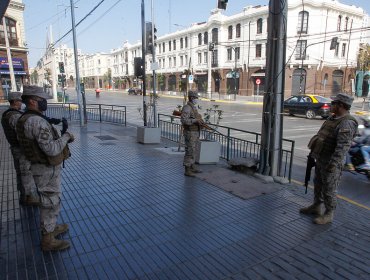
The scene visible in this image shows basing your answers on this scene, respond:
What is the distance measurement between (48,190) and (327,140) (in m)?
3.76

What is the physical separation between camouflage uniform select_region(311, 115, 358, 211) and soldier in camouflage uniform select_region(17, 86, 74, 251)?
3.47 m

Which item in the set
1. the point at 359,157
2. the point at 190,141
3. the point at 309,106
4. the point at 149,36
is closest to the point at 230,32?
the point at 309,106

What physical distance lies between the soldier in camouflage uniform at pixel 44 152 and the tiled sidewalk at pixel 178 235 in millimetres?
335

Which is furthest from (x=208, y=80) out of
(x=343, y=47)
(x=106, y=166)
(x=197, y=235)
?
(x=197, y=235)

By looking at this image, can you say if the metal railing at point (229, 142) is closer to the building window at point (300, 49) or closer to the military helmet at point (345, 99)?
the military helmet at point (345, 99)

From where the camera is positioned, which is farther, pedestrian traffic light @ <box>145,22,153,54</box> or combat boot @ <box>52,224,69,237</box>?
pedestrian traffic light @ <box>145,22,153,54</box>

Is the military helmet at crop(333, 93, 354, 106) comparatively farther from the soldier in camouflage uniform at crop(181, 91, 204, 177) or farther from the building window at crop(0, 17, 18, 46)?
the building window at crop(0, 17, 18, 46)

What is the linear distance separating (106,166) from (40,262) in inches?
159

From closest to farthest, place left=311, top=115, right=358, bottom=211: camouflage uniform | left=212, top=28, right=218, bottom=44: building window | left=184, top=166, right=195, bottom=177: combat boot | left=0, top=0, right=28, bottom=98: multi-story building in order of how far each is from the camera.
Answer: left=311, top=115, right=358, bottom=211: camouflage uniform < left=184, top=166, right=195, bottom=177: combat boot < left=0, top=0, right=28, bottom=98: multi-story building < left=212, top=28, right=218, bottom=44: building window

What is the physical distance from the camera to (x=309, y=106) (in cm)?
1891

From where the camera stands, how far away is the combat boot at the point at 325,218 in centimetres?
425

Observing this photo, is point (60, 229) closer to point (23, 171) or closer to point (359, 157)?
point (23, 171)

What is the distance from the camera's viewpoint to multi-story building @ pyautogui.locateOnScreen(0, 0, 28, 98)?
32.1 metres

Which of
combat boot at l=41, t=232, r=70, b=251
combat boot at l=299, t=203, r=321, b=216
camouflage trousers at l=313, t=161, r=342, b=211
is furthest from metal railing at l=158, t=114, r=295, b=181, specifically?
combat boot at l=41, t=232, r=70, b=251
